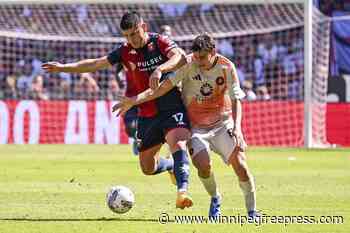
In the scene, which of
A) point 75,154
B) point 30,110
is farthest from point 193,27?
point 75,154

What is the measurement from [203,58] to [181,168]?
4.57ft

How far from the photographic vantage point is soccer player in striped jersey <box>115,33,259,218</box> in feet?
38.6

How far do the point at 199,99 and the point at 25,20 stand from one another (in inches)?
839

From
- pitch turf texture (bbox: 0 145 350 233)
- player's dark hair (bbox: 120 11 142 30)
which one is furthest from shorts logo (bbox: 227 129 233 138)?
player's dark hair (bbox: 120 11 142 30)

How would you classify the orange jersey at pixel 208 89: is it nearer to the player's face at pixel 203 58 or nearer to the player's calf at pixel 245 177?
the player's face at pixel 203 58

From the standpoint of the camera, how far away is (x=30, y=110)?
29281 millimetres

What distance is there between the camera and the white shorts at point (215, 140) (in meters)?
12.0

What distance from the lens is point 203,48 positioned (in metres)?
11.7

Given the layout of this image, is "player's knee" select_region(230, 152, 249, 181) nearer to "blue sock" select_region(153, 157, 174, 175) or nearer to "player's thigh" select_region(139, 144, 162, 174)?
"player's thigh" select_region(139, 144, 162, 174)

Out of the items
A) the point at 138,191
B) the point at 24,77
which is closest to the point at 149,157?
the point at 138,191

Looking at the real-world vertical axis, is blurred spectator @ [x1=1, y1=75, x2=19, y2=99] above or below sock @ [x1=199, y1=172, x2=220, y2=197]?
above

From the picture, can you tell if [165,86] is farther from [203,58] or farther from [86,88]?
[86,88]

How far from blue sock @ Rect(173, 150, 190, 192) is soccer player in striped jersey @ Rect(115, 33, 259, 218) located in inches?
7.4

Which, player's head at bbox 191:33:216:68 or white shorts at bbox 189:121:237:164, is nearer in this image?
player's head at bbox 191:33:216:68
